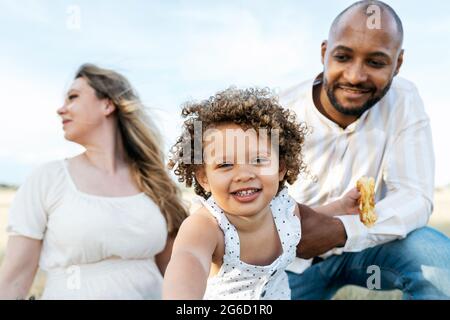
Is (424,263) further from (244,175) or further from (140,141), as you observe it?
(140,141)

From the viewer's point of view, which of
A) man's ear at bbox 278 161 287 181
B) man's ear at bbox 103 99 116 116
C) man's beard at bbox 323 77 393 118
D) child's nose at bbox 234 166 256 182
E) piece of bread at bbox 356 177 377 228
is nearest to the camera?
child's nose at bbox 234 166 256 182

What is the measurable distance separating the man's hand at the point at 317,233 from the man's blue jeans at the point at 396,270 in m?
0.16

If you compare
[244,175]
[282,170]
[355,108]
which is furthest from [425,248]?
[244,175]

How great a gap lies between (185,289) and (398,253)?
84 cm

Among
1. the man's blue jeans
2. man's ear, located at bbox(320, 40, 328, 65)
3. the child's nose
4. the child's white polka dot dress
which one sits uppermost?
man's ear, located at bbox(320, 40, 328, 65)

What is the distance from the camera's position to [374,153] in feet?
5.62

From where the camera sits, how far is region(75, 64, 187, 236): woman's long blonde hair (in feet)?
5.95

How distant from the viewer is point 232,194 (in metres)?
1.27

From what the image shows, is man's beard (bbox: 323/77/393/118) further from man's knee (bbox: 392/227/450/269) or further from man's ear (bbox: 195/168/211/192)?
man's ear (bbox: 195/168/211/192)

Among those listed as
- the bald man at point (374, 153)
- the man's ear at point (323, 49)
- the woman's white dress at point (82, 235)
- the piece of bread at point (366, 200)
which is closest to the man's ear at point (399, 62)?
the bald man at point (374, 153)

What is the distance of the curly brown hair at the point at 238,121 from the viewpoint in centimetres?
133

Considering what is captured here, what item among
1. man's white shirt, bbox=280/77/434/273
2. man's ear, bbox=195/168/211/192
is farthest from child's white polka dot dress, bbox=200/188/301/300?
man's white shirt, bbox=280/77/434/273

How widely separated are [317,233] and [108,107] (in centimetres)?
69

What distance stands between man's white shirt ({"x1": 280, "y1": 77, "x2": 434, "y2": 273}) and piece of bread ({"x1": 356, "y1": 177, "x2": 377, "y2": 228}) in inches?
3.1
